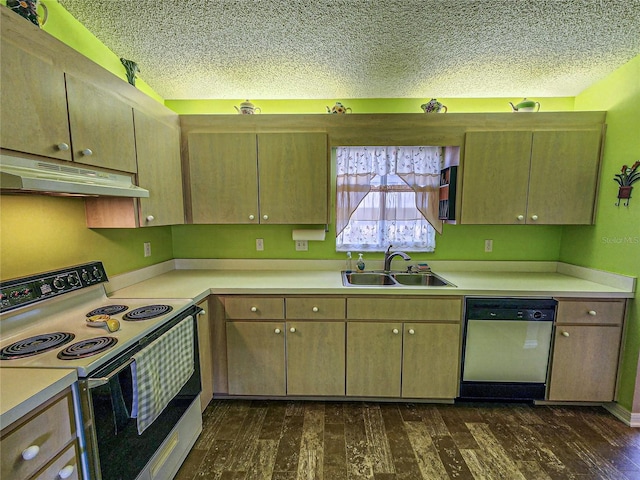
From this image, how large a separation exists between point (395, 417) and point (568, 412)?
1274mm

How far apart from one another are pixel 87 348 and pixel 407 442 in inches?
72.4

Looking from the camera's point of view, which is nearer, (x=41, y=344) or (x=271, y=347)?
(x=41, y=344)


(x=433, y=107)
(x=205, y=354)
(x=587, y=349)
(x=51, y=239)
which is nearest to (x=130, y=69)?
(x=51, y=239)

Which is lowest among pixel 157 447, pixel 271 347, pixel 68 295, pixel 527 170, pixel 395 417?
pixel 395 417

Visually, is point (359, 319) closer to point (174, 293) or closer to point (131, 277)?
point (174, 293)

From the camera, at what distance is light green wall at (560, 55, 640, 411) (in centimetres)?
185

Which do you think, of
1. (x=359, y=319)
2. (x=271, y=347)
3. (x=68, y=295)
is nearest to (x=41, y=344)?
(x=68, y=295)

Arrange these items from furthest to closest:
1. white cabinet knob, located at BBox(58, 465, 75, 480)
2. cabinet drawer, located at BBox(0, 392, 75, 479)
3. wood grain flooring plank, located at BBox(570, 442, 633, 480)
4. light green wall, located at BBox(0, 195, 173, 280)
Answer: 1. wood grain flooring plank, located at BBox(570, 442, 633, 480)
2. light green wall, located at BBox(0, 195, 173, 280)
3. white cabinet knob, located at BBox(58, 465, 75, 480)
4. cabinet drawer, located at BBox(0, 392, 75, 479)

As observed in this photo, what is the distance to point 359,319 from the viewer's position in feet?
6.49

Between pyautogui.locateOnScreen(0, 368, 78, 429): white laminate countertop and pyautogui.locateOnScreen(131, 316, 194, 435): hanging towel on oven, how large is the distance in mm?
248

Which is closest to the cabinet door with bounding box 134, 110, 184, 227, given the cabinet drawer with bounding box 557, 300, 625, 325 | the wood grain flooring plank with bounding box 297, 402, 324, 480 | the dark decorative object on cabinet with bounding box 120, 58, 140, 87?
the dark decorative object on cabinet with bounding box 120, 58, 140, 87

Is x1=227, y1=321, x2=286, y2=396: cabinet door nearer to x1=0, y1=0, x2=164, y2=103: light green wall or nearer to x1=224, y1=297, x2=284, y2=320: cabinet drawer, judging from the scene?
x1=224, y1=297, x2=284, y2=320: cabinet drawer

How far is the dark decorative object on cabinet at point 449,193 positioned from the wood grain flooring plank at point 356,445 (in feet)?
5.48

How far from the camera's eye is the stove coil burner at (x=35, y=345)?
3.41 feet
